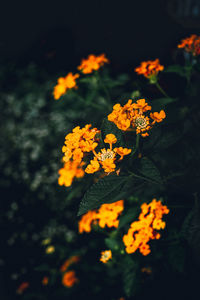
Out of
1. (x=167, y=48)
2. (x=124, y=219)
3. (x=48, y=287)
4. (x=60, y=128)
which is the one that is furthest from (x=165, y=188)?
(x=167, y=48)

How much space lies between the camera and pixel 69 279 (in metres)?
1.88

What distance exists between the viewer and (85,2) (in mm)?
3207

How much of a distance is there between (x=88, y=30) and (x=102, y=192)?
113 inches

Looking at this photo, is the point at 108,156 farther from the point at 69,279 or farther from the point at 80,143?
the point at 69,279

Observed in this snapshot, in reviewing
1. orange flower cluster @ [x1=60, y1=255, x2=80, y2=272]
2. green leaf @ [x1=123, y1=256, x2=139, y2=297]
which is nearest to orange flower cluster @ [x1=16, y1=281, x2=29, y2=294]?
orange flower cluster @ [x1=60, y1=255, x2=80, y2=272]

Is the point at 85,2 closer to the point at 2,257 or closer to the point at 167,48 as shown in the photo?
the point at 167,48

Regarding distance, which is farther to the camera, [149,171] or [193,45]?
[193,45]

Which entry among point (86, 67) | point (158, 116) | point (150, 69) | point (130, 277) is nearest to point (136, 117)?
point (158, 116)

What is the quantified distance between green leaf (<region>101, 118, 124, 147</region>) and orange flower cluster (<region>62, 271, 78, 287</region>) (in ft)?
4.01

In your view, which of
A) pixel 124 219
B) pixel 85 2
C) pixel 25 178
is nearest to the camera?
pixel 124 219

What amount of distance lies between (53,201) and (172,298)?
4.76 ft

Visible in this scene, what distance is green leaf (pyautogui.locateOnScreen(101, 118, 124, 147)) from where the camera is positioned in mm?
1060

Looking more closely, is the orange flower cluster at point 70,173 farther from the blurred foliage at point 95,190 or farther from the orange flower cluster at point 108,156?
the orange flower cluster at point 108,156

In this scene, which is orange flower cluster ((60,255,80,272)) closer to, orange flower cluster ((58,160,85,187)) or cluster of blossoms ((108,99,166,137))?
orange flower cluster ((58,160,85,187))
